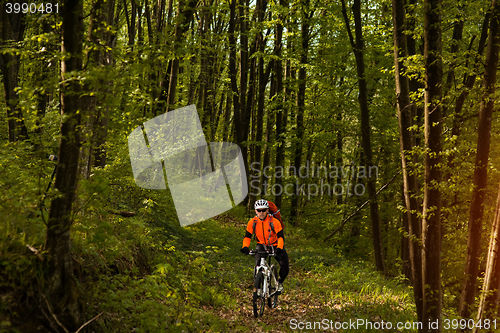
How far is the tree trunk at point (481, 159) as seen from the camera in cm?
809

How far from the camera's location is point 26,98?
510cm

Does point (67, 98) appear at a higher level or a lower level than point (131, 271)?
higher

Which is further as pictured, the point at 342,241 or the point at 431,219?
the point at 342,241

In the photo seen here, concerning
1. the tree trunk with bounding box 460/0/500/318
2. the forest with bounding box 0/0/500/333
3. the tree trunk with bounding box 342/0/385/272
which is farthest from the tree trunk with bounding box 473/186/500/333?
the tree trunk with bounding box 342/0/385/272

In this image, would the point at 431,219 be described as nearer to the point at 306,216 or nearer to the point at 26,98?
the point at 26,98

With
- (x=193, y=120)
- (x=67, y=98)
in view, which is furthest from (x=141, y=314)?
(x=193, y=120)

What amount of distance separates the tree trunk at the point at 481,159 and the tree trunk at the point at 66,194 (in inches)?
286

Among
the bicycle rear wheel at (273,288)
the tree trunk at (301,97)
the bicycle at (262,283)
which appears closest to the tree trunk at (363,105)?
the tree trunk at (301,97)

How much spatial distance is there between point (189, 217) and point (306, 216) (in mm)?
9234

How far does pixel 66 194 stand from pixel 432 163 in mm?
5979

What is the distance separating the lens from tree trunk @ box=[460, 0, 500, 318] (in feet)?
26.5

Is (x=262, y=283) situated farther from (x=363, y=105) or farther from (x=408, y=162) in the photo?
(x=363, y=105)

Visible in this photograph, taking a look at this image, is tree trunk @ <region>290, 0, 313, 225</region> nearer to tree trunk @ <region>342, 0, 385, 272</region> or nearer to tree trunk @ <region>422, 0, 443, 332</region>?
tree trunk @ <region>342, 0, 385, 272</region>

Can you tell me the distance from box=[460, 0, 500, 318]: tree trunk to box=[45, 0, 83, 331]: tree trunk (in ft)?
23.9
